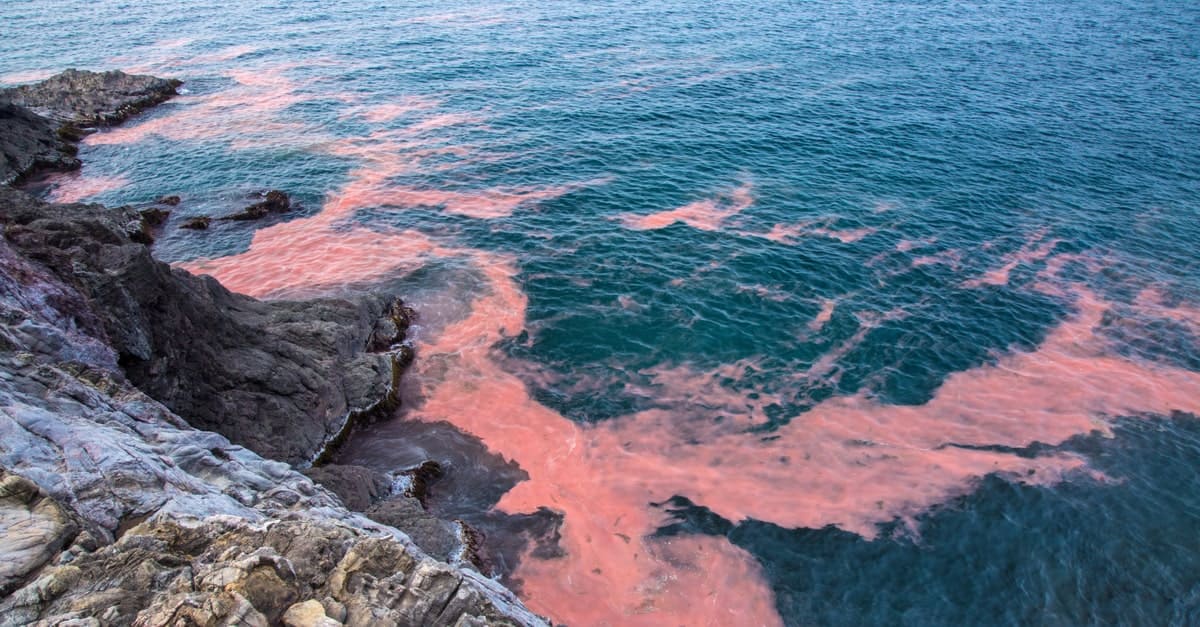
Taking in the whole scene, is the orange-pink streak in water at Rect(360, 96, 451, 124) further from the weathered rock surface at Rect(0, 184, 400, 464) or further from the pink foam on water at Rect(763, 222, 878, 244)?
the pink foam on water at Rect(763, 222, 878, 244)

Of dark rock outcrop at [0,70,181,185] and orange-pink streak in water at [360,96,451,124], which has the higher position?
dark rock outcrop at [0,70,181,185]

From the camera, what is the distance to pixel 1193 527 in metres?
23.8

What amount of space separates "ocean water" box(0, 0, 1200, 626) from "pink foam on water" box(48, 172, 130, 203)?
1.53ft

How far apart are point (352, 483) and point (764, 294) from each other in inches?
936

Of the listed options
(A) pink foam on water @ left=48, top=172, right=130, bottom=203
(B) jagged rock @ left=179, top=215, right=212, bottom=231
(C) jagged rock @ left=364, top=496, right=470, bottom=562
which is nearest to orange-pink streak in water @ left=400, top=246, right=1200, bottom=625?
(C) jagged rock @ left=364, top=496, right=470, bottom=562

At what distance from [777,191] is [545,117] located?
25138 millimetres

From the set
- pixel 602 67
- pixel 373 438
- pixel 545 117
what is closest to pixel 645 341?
pixel 373 438

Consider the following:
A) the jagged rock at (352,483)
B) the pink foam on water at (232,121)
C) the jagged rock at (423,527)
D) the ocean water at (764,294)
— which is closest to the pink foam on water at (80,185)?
the ocean water at (764,294)

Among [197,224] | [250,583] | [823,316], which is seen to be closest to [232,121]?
[197,224]

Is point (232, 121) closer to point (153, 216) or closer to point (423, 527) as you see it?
point (153, 216)

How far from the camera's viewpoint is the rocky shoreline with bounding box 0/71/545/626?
1159cm

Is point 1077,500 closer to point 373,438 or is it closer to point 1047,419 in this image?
point 1047,419

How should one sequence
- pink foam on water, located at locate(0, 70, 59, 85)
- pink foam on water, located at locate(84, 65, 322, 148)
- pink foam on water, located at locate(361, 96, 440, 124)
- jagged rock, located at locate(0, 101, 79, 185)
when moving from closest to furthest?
jagged rock, located at locate(0, 101, 79, 185) → pink foam on water, located at locate(84, 65, 322, 148) → pink foam on water, located at locate(361, 96, 440, 124) → pink foam on water, located at locate(0, 70, 59, 85)

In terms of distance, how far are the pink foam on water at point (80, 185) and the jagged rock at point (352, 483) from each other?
38.2 metres
